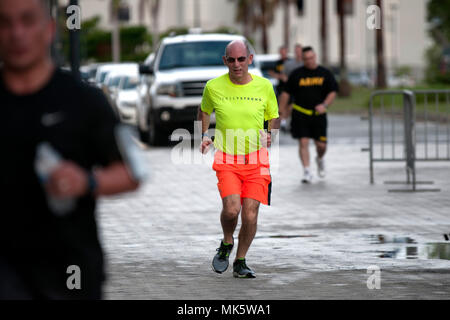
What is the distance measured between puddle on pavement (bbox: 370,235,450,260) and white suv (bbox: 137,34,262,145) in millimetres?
12702

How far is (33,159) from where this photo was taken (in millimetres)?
3990

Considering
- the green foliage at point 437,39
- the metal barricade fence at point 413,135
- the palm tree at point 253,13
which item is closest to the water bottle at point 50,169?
the metal barricade fence at point 413,135

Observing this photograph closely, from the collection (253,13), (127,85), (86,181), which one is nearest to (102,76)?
(127,85)

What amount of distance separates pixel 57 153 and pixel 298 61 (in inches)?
800

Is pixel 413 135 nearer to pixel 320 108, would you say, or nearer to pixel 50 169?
pixel 320 108

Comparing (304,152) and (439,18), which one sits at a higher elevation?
(304,152)

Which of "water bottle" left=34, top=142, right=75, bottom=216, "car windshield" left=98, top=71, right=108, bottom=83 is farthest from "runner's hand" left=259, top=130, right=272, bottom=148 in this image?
"car windshield" left=98, top=71, right=108, bottom=83

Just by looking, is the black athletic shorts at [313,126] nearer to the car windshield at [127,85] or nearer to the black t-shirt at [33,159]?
the black t-shirt at [33,159]

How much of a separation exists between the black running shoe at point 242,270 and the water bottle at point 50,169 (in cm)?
476

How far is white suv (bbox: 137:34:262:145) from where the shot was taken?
23375 millimetres

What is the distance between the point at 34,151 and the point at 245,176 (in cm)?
472

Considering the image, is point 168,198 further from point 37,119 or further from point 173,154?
point 37,119

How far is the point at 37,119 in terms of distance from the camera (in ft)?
13.1
